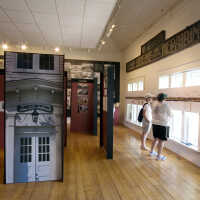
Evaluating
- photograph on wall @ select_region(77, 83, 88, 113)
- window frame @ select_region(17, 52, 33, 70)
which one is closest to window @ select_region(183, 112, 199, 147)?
window frame @ select_region(17, 52, 33, 70)

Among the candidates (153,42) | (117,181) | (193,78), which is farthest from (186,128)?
(153,42)

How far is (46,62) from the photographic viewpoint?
2650 millimetres

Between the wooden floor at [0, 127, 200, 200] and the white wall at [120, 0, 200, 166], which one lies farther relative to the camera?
the white wall at [120, 0, 200, 166]

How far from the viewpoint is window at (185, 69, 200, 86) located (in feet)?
12.5

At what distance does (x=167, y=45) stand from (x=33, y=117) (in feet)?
13.6

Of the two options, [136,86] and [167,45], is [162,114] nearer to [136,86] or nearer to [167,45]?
[167,45]

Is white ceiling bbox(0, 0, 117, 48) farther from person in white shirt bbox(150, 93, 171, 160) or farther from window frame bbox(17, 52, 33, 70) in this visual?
person in white shirt bbox(150, 93, 171, 160)

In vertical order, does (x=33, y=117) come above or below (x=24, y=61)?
below

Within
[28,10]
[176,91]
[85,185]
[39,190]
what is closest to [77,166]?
[85,185]

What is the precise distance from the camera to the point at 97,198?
7.73ft

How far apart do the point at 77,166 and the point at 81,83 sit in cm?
388

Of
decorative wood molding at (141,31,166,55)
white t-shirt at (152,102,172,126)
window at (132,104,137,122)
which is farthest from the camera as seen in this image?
window at (132,104,137,122)

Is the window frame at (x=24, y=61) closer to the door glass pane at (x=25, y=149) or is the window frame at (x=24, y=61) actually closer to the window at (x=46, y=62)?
the window at (x=46, y=62)

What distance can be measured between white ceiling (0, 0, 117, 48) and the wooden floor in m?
3.68
